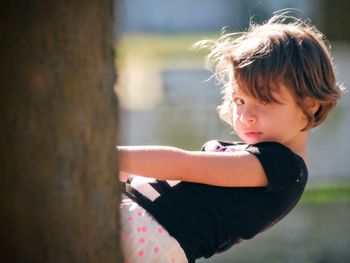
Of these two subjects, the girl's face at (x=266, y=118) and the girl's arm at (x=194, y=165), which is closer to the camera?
the girl's arm at (x=194, y=165)

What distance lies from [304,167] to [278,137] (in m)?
0.11

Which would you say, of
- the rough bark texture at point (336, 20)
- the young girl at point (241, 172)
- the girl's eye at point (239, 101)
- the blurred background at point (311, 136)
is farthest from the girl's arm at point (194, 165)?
the rough bark texture at point (336, 20)

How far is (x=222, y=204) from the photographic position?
7.28 ft

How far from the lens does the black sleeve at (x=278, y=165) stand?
2191mm

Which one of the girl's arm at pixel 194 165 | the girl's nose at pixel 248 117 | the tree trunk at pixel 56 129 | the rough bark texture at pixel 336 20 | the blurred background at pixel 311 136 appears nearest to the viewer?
the tree trunk at pixel 56 129

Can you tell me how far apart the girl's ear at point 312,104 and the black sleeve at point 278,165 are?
0.18m

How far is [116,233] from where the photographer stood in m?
1.74

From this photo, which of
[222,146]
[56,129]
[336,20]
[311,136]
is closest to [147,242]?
[222,146]

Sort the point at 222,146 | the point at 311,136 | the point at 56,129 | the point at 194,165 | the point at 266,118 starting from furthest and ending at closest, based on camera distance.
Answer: the point at 311,136 < the point at 222,146 < the point at 266,118 < the point at 194,165 < the point at 56,129

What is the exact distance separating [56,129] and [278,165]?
766mm

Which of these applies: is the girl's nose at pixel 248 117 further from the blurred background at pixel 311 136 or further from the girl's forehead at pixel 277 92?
the blurred background at pixel 311 136

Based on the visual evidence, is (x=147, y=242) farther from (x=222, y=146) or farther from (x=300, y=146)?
(x=300, y=146)

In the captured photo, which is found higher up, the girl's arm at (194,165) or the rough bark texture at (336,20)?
the rough bark texture at (336,20)

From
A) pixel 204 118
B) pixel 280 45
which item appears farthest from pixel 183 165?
pixel 204 118
